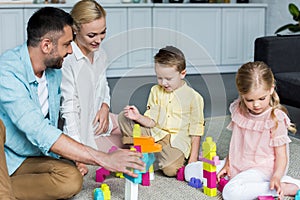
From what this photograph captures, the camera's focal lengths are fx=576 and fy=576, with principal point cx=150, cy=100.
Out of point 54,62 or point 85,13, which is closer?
point 54,62

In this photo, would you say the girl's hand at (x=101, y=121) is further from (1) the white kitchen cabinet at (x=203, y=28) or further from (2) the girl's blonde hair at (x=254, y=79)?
(1) the white kitchen cabinet at (x=203, y=28)

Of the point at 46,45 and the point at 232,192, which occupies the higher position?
the point at 46,45

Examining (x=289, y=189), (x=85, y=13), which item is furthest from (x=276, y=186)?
(x=85, y=13)

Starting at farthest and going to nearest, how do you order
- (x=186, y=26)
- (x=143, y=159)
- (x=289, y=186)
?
(x=186, y=26) < (x=289, y=186) < (x=143, y=159)

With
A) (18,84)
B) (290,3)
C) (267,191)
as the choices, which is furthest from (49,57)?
(290,3)

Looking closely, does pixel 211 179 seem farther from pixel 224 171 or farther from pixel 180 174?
pixel 180 174

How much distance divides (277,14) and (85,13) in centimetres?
379

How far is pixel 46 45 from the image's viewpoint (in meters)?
2.08

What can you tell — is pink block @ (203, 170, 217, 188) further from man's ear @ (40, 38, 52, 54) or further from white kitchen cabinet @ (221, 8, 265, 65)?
white kitchen cabinet @ (221, 8, 265, 65)

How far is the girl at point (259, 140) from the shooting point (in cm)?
219

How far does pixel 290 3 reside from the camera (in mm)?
5609

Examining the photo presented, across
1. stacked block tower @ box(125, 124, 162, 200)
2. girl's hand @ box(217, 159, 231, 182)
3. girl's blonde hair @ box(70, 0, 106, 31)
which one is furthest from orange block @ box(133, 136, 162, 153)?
girl's blonde hair @ box(70, 0, 106, 31)

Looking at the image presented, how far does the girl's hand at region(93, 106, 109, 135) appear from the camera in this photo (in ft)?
8.75

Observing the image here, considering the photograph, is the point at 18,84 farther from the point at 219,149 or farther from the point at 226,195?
the point at 219,149
